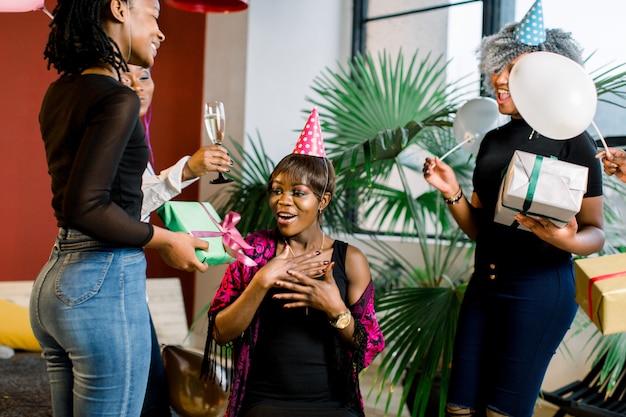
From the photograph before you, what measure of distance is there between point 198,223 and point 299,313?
1.20 ft

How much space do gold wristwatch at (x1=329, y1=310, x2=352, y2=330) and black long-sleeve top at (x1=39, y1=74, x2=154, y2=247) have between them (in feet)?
1.97

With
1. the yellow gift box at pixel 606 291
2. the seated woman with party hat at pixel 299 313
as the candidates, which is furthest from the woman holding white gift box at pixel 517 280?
the seated woman with party hat at pixel 299 313

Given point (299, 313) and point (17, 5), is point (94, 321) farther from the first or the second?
point (17, 5)

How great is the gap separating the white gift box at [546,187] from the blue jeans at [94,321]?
31.4 inches

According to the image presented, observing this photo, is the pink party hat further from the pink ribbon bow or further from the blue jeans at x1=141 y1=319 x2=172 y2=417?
the blue jeans at x1=141 y1=319 x2=172 y2=417

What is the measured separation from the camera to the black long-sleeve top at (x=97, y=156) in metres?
1.09

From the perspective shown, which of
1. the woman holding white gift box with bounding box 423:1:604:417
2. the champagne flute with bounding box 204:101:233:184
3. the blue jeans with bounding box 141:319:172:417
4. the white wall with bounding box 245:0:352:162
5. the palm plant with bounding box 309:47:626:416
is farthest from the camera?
the white wall with bounding box 245:0:352:162

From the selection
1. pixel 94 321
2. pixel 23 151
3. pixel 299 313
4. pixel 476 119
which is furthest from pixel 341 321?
pixel 23 151

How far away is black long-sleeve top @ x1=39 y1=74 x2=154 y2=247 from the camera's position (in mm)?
1091

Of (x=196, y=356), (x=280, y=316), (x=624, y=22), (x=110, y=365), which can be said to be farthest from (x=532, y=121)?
(x=624, y=22)

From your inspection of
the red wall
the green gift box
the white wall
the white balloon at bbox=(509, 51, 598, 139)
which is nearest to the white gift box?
the white balloon at bbox=(509, 51, 598, 139)

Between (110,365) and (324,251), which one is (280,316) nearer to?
(324,251)

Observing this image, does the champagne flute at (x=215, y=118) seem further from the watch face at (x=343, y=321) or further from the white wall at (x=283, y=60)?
the white wall at (x=283, y=60)

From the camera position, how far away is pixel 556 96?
1.50 m
